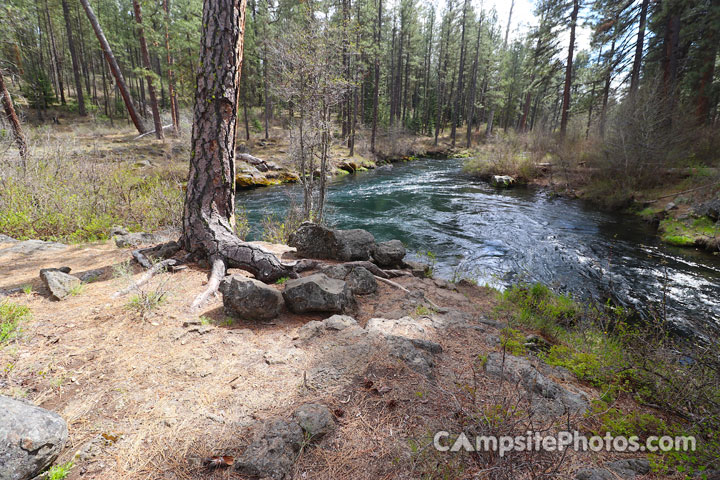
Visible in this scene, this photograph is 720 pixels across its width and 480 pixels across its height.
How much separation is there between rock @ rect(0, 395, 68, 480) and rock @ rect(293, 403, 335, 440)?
1.24 metres

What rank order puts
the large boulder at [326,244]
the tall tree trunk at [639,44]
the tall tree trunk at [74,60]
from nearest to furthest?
the large boulder at [326,244], the tall tree trunk at [639,44], the tall tree trunk at [74,60]

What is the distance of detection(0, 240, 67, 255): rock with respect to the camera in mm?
4961

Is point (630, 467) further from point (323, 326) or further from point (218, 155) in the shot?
point (218, 155)

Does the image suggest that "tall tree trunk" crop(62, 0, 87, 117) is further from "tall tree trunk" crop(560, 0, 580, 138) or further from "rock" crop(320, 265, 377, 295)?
"tall tree trunk" crop(560, 0, 580, 138)

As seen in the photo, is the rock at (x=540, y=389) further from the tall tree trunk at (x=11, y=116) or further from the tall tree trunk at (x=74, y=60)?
the tall tree trunk at (x=74, y=60)

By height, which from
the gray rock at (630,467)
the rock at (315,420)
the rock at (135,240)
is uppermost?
the rock at (135,240)

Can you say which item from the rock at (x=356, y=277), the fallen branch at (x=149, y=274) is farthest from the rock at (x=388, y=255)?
the fallen branch at (x=149, y=274)

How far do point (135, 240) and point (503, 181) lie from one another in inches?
708

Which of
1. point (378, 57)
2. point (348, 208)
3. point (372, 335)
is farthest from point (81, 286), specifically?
point (378, 57)

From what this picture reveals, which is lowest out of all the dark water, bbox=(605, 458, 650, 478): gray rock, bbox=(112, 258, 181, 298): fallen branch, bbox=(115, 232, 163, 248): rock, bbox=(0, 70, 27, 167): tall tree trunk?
the dark water

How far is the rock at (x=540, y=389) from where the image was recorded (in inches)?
93.7

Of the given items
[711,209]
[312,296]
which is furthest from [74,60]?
[711,209]

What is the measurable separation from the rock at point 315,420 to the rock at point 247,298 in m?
1.56

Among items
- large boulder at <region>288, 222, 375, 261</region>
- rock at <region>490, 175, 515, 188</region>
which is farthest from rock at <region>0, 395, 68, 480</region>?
rock at <region>490, 175, 515, 188</region>
